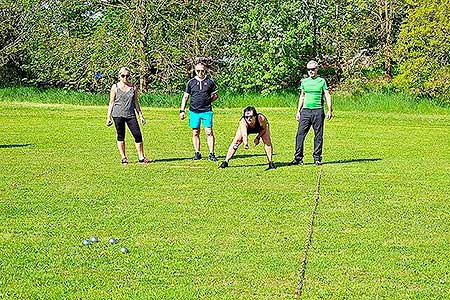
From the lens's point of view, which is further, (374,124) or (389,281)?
(374,124)

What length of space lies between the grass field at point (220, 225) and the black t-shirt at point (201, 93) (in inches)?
39.8

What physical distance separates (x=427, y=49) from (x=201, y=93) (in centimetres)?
2159

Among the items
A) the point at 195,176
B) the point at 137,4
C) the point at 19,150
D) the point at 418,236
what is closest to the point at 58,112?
the point at 137,4

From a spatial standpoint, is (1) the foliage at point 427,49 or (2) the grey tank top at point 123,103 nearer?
(2) the grey tank top at point 123,103

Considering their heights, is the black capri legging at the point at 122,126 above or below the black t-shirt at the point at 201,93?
below

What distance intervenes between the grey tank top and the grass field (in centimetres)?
91

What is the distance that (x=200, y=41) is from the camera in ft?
136

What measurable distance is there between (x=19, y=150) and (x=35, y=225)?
8.45 m

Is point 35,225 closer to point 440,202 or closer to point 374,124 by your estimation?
point 440,202

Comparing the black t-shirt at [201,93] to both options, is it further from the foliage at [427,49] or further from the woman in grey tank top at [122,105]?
the foliage at [427,49]

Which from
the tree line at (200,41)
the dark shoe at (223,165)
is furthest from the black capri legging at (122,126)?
the tree line at (200,41)

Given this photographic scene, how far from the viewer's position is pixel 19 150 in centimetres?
1703

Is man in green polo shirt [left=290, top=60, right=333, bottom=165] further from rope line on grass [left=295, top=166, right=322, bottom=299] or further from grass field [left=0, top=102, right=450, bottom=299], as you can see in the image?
rope line on grass [left=295, top=166, right=322, bottom=299]

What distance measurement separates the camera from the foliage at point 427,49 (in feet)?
110
